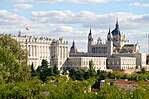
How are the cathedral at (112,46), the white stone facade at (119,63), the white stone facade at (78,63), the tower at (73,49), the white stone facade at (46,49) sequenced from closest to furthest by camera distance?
the white stone facade at (46,49) → the white stone facade at (78,63) → the white stone facade at (119,63) → the cathedral at (112,46) → the tower at (73,49)

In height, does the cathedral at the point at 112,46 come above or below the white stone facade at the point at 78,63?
above

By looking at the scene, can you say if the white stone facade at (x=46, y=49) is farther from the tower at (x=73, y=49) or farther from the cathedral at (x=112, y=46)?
the tower at (x=73, y=49)

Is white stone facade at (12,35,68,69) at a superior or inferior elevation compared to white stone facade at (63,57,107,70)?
superior

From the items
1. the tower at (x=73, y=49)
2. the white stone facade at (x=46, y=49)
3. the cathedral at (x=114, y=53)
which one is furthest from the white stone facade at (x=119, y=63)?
the tower at (x=73, y=49)

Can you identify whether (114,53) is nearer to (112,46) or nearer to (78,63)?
(112,46)

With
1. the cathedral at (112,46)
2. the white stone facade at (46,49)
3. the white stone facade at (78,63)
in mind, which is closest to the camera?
the white stone facade at (46,49)

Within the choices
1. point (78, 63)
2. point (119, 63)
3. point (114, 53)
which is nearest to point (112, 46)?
point (114, 53)

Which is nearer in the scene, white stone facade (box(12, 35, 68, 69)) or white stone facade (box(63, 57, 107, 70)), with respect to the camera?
white stone facade (box(12, 35, 68, 69))

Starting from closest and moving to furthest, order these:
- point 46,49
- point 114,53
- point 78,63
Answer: point 46,49 < point 78,63 < point 114,53

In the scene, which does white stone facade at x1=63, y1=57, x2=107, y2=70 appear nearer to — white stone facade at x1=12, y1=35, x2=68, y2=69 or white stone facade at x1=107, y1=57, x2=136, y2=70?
white stone facade at x1=12, y1=35, x2=68, y2=69

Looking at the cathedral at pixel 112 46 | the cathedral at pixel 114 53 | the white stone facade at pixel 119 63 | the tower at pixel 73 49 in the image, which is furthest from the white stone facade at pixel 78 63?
the tower at pixel 73 49

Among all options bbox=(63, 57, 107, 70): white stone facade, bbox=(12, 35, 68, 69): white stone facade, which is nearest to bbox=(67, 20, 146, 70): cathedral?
bbox=(63, 57, 107, 70): white stone facade

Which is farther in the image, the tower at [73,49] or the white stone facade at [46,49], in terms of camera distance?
the tower at [73,49]

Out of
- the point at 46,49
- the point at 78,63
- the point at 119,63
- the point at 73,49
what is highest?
the point at 46,49
